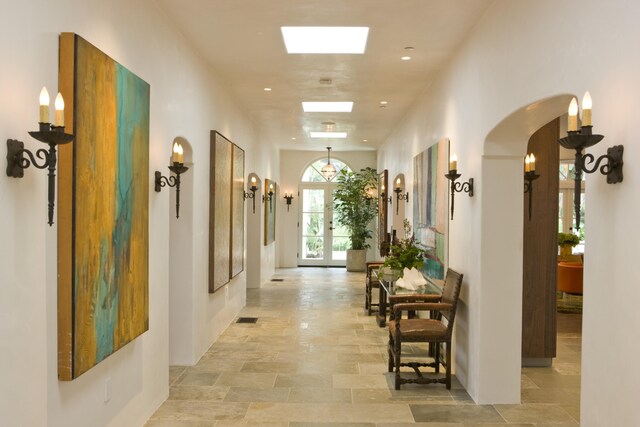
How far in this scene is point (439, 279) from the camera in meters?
6.60

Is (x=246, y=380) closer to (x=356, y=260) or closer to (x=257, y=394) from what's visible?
(x=257, y=394)

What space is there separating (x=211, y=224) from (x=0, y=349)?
4328 mm

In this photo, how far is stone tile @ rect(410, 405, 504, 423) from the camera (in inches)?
179

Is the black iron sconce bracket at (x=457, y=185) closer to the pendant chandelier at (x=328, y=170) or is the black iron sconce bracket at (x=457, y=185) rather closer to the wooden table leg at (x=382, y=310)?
the wooden table leg at (x=382, y=310)

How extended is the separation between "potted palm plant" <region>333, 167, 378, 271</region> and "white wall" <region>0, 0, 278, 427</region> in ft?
31.3

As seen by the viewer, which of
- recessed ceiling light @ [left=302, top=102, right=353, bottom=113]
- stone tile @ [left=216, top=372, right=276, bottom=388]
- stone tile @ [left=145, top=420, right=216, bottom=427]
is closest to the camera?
stone tile @ [left=145, top=420, right=216, bottom=427]

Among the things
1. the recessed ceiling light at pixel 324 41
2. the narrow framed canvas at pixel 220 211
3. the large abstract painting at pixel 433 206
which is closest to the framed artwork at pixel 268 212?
the narrow framed canvas at pixel 220 211

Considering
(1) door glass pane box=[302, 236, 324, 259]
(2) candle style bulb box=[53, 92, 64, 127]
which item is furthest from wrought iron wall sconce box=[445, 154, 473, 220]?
(1) door glass pane box=[302, 236, 324, 259]

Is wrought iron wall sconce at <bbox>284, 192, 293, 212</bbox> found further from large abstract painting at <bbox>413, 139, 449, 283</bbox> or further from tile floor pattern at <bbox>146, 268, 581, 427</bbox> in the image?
large abstract painting at <bbox>413, 139, 449, 283</bbox>

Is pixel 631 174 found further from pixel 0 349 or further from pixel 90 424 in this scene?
pixel 90 424

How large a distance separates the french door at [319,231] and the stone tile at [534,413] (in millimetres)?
11983

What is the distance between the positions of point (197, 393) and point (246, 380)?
0.59 meters

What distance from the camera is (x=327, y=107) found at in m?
9.45

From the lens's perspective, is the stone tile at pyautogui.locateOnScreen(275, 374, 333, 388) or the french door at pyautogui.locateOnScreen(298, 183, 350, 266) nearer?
the stone tile at pyautogui.locateOnScreen(275, 374, 333, 388)
